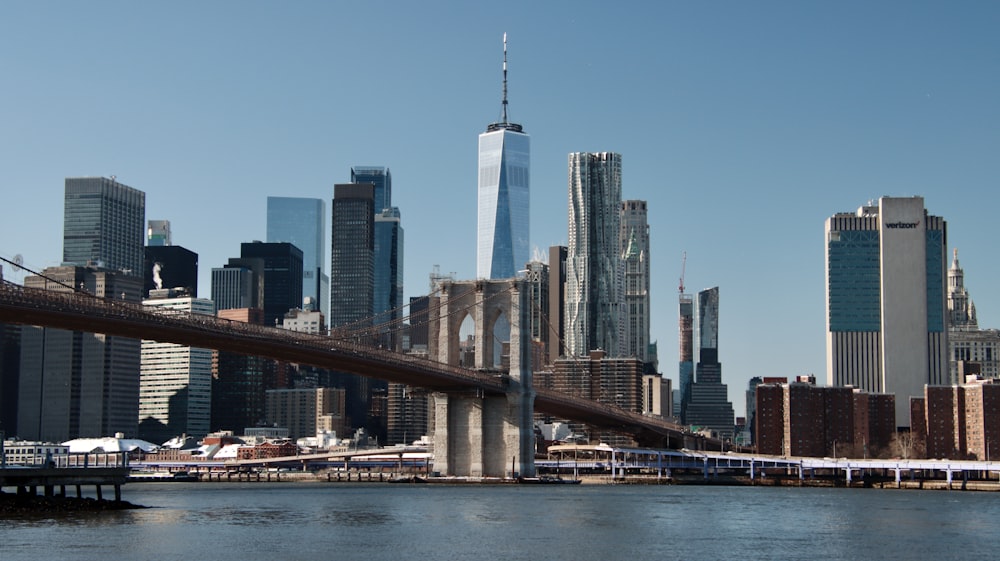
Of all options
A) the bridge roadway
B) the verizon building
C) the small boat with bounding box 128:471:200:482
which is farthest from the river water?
the verizon building

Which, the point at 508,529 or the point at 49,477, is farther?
the point at 49,477

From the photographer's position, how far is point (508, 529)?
45.6m

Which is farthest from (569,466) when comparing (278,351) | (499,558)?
(499,558)

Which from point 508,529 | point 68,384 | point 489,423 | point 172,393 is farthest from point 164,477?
point 508,529

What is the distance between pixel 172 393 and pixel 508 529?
139 meters

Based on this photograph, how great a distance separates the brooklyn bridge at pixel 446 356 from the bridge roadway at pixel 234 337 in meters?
0.05

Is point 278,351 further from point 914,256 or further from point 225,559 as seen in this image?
point 914,256

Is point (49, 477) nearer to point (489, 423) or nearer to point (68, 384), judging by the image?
point (489, 423)

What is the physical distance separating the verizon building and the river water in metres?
102

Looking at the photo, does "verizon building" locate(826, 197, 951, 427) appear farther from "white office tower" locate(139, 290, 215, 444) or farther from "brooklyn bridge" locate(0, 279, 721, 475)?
"white office tower" locate(139, 290, 215, 444)

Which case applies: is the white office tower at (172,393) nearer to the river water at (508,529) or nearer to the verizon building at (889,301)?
Answer: the verizon building at (889,301)

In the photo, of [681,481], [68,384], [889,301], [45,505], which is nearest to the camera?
[45,505]

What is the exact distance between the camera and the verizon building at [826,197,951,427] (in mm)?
167375

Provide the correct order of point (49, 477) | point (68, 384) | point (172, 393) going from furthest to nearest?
point (172, 393) < point (68, 384) < point (49, 477)
